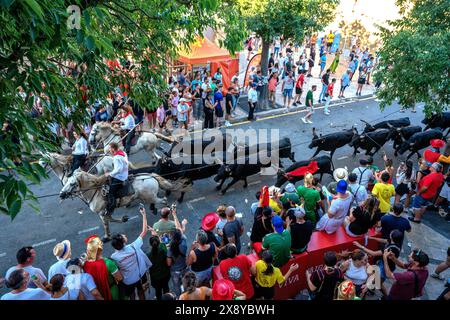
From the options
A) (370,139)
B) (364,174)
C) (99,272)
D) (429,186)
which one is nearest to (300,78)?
(370,139)

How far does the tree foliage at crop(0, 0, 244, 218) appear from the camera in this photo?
3703 mm

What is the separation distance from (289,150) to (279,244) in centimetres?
598

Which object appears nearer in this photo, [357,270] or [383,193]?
[357,270]

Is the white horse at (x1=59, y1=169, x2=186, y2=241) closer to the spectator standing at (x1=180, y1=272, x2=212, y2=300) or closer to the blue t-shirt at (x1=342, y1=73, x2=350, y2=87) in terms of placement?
the spectator standing at (x1=180, y1=272, x2=212, y2=300)

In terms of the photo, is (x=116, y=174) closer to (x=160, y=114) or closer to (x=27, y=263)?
(x=27, y=263)

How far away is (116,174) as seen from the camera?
340 inches

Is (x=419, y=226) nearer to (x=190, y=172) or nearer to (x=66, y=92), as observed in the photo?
(x=190, y=172)

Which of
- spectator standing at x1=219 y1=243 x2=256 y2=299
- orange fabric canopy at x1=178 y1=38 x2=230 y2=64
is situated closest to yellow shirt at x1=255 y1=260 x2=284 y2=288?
spectator standing at x1=219 y1=243 x2=256 y2=299

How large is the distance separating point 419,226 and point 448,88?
3.74 meters

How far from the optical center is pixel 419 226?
989 centimetres

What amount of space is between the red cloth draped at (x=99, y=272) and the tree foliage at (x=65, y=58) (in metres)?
1.50

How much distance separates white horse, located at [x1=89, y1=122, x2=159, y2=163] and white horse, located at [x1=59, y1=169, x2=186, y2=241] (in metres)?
2.36

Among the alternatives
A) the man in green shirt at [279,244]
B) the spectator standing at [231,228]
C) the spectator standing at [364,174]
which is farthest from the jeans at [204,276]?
the spectator standing at [364,174]

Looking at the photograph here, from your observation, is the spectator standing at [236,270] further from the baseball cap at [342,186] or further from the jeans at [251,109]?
the jeans at [251,109]
